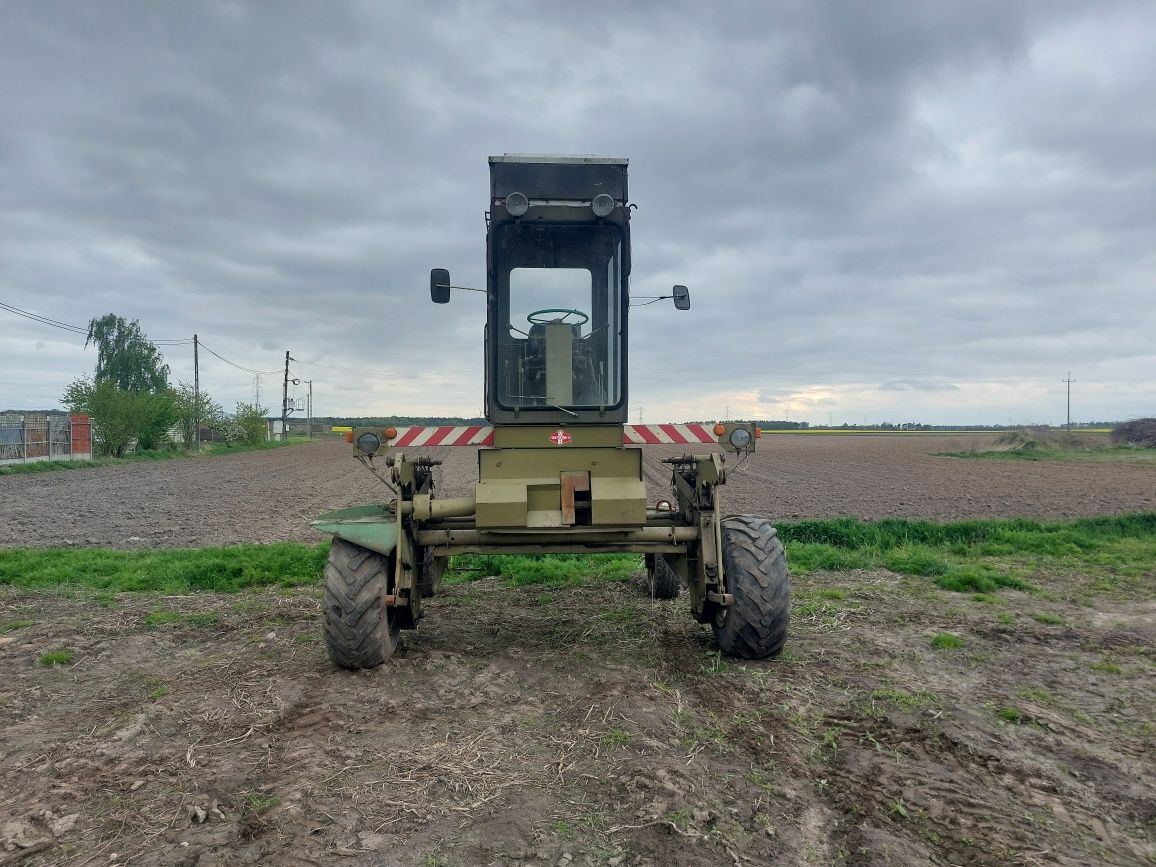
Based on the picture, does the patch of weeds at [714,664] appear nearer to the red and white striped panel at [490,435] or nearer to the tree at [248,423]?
the red and white striped panel at [490,435]

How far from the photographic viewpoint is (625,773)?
3783 millimetres

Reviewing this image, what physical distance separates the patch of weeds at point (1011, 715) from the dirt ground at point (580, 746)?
0.01m

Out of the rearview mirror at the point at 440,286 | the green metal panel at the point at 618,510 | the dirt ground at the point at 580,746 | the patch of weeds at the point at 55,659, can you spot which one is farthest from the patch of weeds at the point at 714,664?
the patch of weeds at the point at 55,659

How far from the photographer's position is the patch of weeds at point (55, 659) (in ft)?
19.1

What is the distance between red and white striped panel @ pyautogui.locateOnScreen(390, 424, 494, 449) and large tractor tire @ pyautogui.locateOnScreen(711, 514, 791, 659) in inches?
77.1

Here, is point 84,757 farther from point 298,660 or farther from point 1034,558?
point 1034,558

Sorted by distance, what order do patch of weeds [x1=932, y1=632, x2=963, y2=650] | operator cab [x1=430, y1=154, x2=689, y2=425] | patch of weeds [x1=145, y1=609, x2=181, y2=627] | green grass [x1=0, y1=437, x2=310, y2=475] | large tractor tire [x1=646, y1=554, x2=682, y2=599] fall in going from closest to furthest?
operator cab [x1=430, y1=154, x2=689, y2=425]
patch of weeds [x1=932, y1=632, x2=963, y2=650]
patch of weeds [x1=145, y1=609, x2=181, y2=627]
large tractor tire [x1=646, y1=554, x2=682, y2=599]
green grass [x1=0, y1=437, x2=310, y2=475]

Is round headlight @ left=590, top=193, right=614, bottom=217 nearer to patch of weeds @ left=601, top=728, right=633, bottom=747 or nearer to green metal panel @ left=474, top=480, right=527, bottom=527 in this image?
green metal panel @ left=474, top=480, right=527, bottom=527

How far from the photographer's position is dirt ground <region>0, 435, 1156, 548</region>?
45.3ft

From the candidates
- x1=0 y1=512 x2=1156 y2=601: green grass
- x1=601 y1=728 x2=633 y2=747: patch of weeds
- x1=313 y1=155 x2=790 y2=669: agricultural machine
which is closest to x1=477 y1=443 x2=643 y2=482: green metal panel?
x1=313 y1=155 x2=790 y2=669: agricultural machine

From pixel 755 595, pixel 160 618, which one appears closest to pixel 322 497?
pixel 160 618

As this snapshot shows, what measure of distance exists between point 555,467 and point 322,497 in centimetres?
1526

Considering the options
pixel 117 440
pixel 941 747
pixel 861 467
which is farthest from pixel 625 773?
pixel 117 440

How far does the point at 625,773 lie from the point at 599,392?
3.12 m
